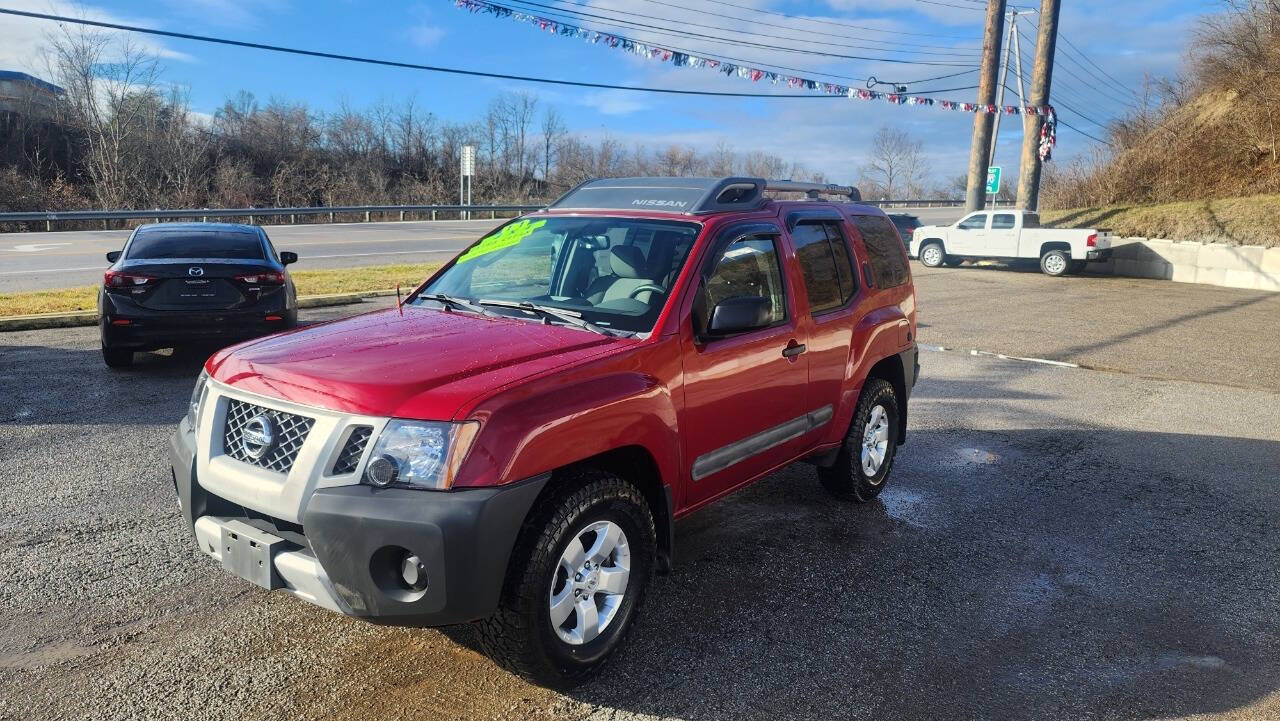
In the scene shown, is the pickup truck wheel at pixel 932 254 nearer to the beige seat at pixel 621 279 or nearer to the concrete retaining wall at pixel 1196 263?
the concrete retaining wall at pixel 1196 263

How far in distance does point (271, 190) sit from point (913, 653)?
177 feet

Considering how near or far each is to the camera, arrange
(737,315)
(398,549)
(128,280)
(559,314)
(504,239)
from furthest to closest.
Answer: (128,280) → (504,239) → (559,314) → (737,315) → (398,549)

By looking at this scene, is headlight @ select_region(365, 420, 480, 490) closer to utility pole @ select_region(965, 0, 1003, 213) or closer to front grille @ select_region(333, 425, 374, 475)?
front grille @ select_region(333, 425, 374, 475)

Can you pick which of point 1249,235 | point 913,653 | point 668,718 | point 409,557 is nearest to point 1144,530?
point 913,653

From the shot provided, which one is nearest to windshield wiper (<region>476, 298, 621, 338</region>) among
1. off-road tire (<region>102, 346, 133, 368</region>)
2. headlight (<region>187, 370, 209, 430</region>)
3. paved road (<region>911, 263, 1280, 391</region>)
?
headlight (<region>187, 370, 209, 430</region>)

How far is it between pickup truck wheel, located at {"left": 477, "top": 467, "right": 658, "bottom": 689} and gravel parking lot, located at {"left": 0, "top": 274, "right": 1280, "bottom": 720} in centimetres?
18

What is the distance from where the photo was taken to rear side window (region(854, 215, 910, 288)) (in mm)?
5750

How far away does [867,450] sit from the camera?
18.4 feet

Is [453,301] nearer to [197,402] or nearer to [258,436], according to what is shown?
[197,402]

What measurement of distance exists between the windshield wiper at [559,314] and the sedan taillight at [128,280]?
589cm

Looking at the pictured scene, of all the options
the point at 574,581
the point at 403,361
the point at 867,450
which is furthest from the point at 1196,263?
the point at 403,361

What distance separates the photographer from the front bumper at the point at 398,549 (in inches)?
112

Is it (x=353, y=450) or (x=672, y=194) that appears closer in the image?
(x=353, y=450)

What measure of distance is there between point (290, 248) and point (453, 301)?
68.9ft
